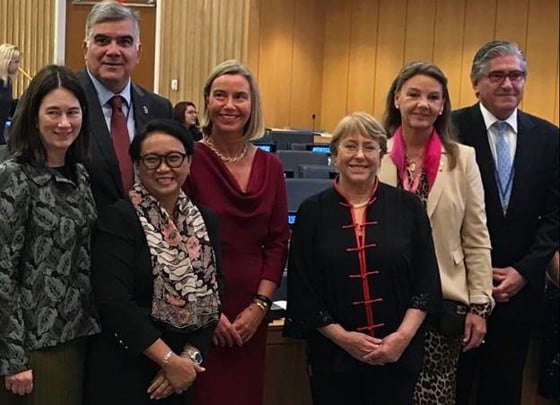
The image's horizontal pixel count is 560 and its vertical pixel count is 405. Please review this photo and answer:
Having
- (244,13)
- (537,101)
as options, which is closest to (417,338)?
(244,13)

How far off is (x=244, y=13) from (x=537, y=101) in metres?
4.93

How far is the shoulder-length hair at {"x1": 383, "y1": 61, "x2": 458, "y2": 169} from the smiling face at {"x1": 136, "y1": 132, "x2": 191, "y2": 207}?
0.90 m

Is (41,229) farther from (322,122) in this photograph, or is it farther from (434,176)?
(322,122)

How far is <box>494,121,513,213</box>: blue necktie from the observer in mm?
2936

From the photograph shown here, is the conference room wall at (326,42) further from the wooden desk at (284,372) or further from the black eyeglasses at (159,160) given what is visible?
the black eyeglasses at (159,160)

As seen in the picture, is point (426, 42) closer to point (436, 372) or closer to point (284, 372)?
point (284, 372)

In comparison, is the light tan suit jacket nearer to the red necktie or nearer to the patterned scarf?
the patterned scarf

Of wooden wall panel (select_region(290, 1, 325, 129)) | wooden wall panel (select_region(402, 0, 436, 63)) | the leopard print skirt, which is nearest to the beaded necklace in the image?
the leopard print skirt

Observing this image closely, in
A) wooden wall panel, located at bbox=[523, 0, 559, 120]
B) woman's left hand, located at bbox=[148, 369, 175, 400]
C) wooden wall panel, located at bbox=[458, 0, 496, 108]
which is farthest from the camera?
wooden wall panel, located at bbox=[458, 0, 496, 108]

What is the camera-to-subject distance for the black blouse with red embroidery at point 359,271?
2529mm

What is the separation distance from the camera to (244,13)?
11.8 meters

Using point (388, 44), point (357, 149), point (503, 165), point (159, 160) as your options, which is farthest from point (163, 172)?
point (388, 44)

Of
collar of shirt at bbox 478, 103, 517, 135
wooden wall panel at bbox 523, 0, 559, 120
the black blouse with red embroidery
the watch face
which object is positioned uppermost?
wooden wall panel at bbox 523, 0, 559, 120

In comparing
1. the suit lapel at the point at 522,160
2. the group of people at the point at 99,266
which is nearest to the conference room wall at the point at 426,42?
the suit lapel at the point at 522,160
